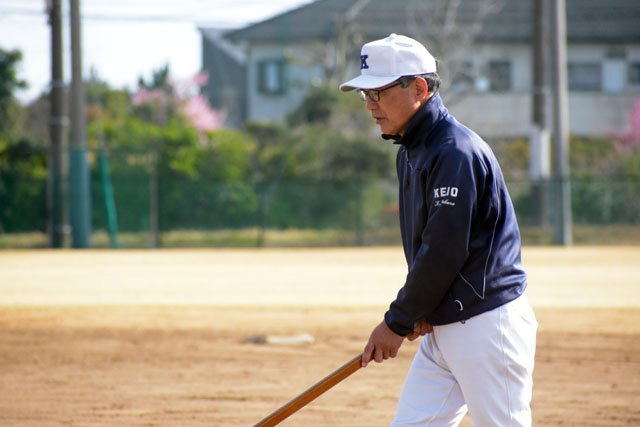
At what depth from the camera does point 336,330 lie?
30.1ft

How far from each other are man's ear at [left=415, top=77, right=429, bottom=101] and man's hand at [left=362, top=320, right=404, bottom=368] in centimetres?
89

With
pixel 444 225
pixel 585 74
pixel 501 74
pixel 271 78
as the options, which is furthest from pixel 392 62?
pixel 271 78

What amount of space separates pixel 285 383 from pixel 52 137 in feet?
57.8

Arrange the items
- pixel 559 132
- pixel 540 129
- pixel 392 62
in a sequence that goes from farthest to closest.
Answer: pixel 540 129
pixel 559 132
pixel 392 62

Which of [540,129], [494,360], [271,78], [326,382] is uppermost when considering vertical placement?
[271,78]

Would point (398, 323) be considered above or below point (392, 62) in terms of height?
below

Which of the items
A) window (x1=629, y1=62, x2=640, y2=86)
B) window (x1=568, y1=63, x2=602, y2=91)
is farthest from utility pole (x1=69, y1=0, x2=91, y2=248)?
window (x1=629, y1=62, x2=640, y2=86)

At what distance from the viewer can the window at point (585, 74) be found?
119ft

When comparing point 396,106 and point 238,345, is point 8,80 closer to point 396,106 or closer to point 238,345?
point 238,345

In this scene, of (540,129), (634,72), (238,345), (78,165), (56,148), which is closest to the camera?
(238,345)

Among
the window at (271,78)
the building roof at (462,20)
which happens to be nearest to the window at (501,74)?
the building roof at (462,20)

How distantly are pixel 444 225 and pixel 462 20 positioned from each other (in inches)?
1383

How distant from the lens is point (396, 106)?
3.31 meters

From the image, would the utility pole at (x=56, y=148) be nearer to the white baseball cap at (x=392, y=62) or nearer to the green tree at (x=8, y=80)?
the green tree at (x=8, y=80)
